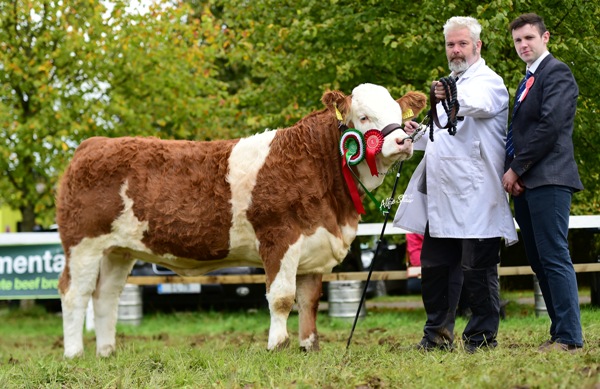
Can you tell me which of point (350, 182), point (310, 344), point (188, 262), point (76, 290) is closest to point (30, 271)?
point (76, 290)

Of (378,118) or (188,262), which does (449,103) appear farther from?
(188,262)

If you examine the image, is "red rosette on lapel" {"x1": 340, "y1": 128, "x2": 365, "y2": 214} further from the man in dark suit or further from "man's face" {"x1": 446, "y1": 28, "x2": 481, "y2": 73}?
the man in dark suit

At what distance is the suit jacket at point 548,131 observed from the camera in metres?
5.60

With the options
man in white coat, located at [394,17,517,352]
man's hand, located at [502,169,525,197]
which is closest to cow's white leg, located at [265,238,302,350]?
man in white coat, located at [394,17,517,352]

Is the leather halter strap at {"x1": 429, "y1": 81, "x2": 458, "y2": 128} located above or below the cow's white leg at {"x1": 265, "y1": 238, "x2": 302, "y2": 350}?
above

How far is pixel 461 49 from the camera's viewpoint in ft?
20.3

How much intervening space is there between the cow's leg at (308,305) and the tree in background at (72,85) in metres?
9.11

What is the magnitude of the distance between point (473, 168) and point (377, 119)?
31.5 inches

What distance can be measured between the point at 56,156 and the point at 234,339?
747 centimetres

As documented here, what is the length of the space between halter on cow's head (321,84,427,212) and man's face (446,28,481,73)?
0.49m

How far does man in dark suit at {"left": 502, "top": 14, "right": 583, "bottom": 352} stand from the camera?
5.62 metres

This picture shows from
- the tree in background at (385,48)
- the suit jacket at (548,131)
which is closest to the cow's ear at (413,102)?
the suit jacket at (548,131)

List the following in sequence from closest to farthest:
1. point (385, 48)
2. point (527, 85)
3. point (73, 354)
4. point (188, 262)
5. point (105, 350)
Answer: point (527, 85) → point (188, 262) → point (73, 354) → point (105, 350) → point (385, 48)

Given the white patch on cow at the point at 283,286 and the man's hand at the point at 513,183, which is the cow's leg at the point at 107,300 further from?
the man's hand at the point at 513,183
